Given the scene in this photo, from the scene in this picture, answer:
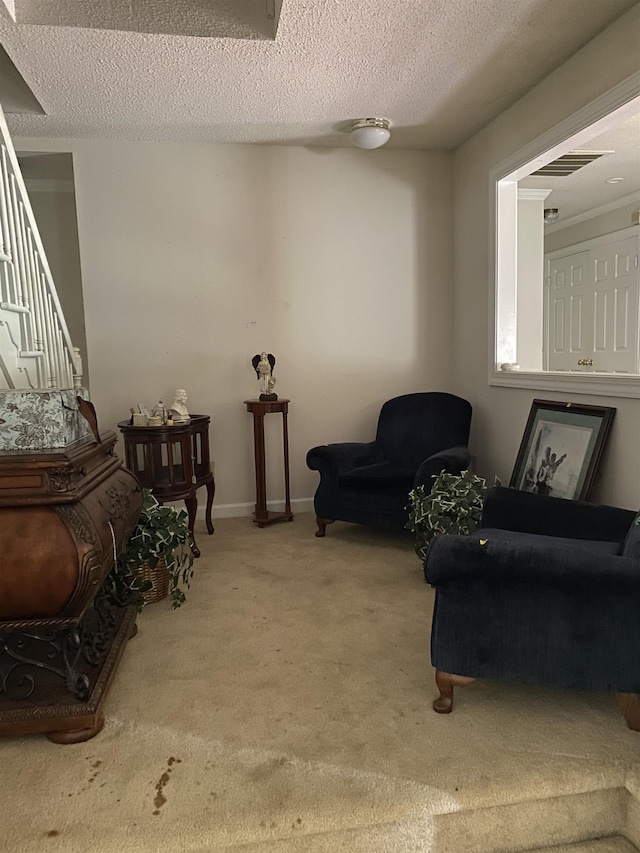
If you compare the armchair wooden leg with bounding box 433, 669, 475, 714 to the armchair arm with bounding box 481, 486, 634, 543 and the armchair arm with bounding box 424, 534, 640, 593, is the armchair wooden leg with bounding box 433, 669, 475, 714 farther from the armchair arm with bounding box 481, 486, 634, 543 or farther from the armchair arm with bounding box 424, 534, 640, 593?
the armchair arm with bounding box 481, 486, 634, 543

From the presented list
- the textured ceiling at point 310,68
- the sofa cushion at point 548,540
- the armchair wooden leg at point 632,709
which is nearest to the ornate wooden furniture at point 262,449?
the textured ceiling at point 310,68

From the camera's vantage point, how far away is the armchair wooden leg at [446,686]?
5.97 feet

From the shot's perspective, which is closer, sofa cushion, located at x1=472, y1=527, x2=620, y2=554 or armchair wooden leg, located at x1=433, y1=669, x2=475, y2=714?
armchair wooden leg, located at x1=433, y1=669, x2=475, y2=714

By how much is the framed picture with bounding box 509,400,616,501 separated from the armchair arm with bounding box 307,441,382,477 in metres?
0.98

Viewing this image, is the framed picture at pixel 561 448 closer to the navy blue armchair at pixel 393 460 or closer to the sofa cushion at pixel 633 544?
the navy blue armchair at pixel 393 460

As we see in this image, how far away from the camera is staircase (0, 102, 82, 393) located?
2.47 meters

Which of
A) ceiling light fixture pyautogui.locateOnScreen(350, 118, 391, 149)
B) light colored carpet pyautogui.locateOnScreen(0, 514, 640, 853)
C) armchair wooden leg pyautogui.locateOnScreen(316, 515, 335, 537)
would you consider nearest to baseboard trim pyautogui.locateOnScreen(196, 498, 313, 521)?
armchair wooden leg pyautogui.locateOnScreen(316, 515, 335, 537)

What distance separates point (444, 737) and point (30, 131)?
13.2 feet

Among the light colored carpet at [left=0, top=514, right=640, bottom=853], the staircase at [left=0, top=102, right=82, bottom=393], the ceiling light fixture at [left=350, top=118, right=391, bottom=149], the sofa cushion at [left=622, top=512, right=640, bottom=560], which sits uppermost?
the ceiling light fixture at [left=350, top=118, right=391, bottom=149]

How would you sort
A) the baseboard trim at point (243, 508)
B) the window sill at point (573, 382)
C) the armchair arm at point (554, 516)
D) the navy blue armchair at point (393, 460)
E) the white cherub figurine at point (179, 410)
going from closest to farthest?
the armchair arm at point (554, 516) < the window sill at point (573, 382) < the navy blue armchair at point (393, 460) < the white cherub figurine at point (179, 410) < the baseboard trim at point (243, 508)

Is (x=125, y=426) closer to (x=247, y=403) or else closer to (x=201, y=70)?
(x=247, y=403)

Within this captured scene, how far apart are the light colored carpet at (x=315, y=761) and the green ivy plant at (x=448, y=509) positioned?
0.63m

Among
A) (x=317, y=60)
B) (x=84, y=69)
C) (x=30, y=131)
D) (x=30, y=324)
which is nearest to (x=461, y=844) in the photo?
(x=30, y=324)

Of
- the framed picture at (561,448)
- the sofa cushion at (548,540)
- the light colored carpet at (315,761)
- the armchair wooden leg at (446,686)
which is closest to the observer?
the light colored carpet at (315,761)
